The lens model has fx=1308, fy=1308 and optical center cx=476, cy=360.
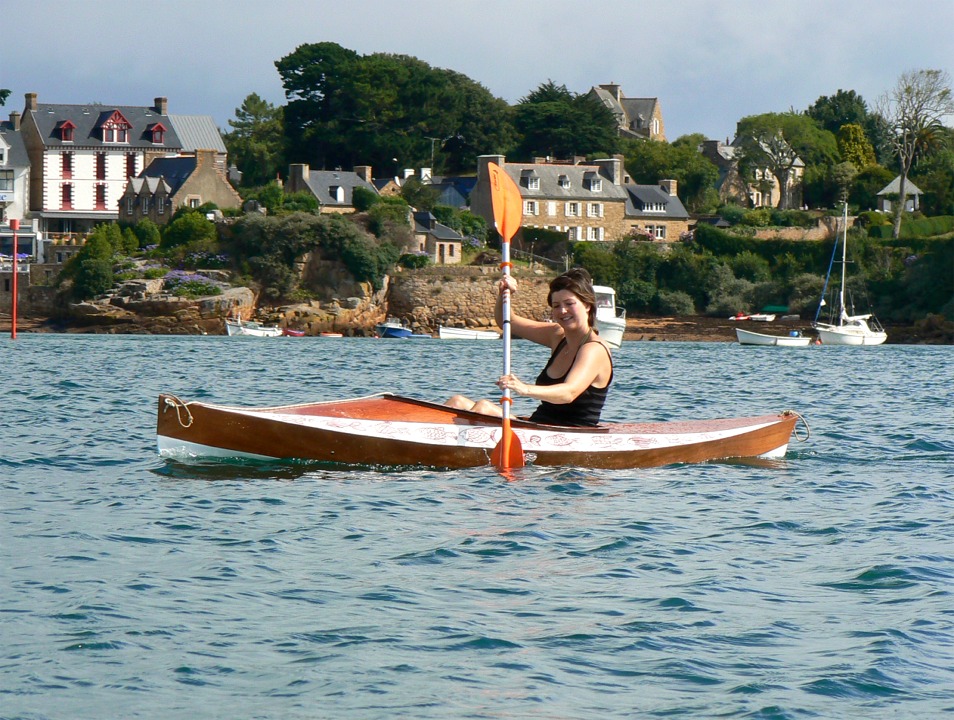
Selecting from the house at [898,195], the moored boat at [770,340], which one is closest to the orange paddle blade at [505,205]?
the moored boat at [770,340]

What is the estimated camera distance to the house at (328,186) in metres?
72.3

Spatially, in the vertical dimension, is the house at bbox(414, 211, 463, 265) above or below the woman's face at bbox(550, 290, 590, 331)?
above

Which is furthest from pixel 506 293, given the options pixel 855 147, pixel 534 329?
pixel 855 147

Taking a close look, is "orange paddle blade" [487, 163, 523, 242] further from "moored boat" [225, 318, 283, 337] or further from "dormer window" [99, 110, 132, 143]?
"dormer window" [99, 110, 132, 143]

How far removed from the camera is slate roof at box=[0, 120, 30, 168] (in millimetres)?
73562

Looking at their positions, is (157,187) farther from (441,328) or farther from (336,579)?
(336,579)

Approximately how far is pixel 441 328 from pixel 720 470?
169 ft

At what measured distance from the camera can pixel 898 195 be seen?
78250 millimetres

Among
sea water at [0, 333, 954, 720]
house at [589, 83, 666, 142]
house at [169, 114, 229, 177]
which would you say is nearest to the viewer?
sea water at [0, 333, 954, 720]

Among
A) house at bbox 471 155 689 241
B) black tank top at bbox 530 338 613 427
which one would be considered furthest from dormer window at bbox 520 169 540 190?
black tank top at bbox 530 338 613 427

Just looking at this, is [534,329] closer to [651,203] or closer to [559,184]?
[559,184]

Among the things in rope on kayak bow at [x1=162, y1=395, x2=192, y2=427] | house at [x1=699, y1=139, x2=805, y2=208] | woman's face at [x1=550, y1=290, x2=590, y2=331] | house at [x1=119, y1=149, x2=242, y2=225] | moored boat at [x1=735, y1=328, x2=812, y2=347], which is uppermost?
house at [x1=699, y1=139, x2=805, y2=208]

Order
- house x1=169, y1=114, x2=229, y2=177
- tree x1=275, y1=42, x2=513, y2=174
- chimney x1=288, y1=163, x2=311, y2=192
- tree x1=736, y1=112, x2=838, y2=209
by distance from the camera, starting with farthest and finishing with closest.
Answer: tree x1=736, y1=112, x2=838, y2=209, tree x1=275, y1=42, x2=513, y2=174, house x1=169, y1=114, x2=229, y2=177, chimney x1=288, y1=163, x2=311, y2=192

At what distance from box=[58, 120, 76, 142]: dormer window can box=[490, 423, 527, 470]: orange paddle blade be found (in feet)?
A: 223
